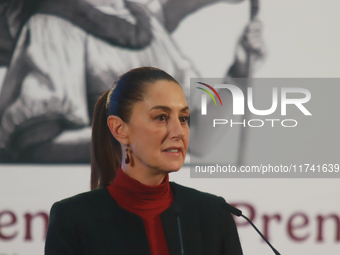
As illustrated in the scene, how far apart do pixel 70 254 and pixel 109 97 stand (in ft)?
1.57

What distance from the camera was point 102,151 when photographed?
1402 millimetres

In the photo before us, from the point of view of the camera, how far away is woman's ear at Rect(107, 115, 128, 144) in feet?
4.09

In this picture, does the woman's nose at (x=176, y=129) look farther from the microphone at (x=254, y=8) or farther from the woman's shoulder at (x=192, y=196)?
the microphone at (x=254, y=8)

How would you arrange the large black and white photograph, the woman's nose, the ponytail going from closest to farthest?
the woman's nose → the ponytail → the large black and white photograph

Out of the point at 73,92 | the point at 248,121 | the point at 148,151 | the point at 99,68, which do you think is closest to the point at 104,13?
the point at 99,68

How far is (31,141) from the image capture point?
281cm

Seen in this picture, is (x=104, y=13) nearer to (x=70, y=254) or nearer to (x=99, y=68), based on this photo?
(x=99, y=68)

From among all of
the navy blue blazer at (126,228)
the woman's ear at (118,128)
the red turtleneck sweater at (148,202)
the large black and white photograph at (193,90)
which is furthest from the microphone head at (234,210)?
the large black and white photograph at (193,90)

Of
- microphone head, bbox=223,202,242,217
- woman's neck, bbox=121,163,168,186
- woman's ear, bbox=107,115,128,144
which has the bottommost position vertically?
microphone head, bbox=223,202,242,217

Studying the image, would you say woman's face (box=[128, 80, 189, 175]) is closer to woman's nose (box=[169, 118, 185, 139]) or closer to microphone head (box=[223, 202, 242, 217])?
woman's nose (box=[169, 118, 185, 139])

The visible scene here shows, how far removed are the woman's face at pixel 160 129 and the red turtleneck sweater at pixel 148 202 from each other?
7cm

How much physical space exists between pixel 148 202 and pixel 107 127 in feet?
0.96

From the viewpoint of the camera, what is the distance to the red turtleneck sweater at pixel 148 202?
1229mm

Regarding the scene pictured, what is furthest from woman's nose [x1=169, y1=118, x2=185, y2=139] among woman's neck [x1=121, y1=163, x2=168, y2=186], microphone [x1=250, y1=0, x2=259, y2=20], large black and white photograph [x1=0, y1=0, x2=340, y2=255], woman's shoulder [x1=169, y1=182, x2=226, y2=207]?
microphone [x1=250, y1=0, x2=259, y2=20]
